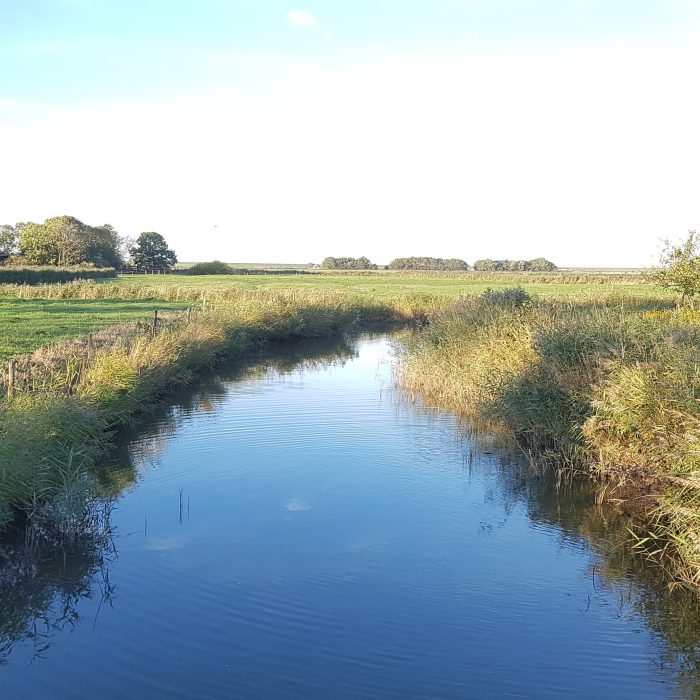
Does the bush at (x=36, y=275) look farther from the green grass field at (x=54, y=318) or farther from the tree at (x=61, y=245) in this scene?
the tree at (x=61, y=245)

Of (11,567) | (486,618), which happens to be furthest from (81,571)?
(486,618)

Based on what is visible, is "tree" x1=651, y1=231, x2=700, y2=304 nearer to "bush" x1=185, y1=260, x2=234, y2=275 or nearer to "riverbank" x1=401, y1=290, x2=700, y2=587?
"riverbank" x1=401, y1=290, x2=700, y2=587

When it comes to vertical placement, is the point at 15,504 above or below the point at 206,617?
above

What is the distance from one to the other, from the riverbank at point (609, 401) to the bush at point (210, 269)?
8210 centimetres

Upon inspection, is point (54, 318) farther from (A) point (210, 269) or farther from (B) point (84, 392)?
(A) point (210, 269)

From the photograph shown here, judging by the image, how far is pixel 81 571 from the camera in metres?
8.82

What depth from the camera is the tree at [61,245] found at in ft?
270

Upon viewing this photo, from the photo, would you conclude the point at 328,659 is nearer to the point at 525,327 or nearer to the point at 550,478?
the point at 550,478

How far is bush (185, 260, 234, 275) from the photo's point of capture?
97375 mm

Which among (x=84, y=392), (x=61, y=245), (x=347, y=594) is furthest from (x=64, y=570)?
(x=61, y=245)

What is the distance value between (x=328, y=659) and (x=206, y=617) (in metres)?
1.49

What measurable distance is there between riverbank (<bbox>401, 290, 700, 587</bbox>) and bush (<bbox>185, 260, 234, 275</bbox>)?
82096 mm

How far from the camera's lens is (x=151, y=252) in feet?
366

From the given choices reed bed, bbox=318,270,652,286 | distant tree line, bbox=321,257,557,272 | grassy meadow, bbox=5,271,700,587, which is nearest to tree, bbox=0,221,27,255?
reed bed, bbox=318,270,652,286
